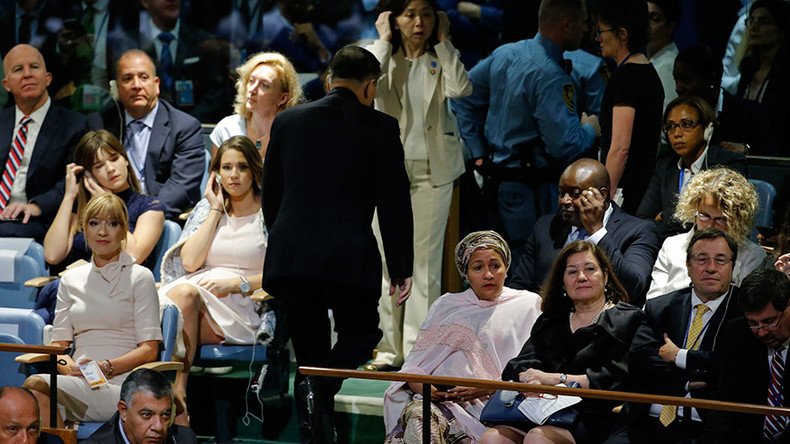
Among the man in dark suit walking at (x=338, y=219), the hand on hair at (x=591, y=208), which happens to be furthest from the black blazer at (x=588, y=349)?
the hand on hair at (x=591, y=208)

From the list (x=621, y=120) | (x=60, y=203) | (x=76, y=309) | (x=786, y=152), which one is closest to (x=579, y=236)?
(x=621, y=120)

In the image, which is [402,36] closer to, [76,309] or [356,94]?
[356,94]

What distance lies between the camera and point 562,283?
18.5 ft

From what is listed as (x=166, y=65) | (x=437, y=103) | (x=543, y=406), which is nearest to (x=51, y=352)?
(x=543, y=406)

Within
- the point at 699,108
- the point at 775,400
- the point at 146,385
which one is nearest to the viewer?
the point at 775,400

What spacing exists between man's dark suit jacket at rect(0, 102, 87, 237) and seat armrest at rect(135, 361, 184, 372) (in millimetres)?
1436

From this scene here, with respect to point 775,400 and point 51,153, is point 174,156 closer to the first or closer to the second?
point 51,153

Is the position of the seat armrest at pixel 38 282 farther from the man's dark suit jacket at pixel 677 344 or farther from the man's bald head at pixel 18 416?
the man's dark suit jacket at pixel 677 344

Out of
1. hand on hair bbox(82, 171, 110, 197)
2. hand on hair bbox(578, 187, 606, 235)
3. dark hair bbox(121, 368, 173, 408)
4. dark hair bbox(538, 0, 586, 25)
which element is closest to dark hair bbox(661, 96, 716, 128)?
hand on hair bbox(578, 187, 606, 235)

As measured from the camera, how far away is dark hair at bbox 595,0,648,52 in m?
6.58

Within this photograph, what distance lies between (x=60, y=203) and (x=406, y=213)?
2202 millimetres

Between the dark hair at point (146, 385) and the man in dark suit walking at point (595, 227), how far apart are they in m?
1.74

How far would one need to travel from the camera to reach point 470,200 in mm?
7457

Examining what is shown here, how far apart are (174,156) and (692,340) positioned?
3179mm
